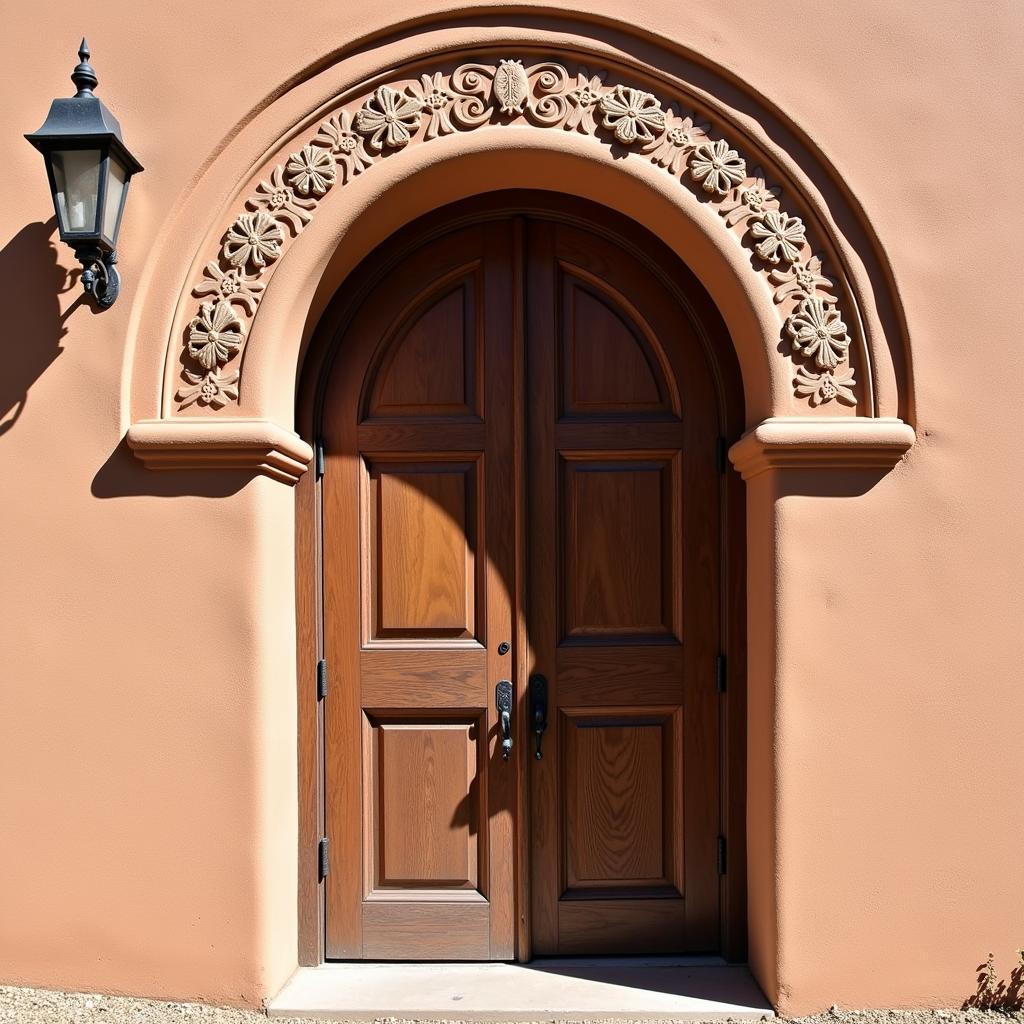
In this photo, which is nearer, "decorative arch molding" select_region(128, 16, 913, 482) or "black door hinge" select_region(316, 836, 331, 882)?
"decorative arch molding" select_region(128, 16, 913, 482)

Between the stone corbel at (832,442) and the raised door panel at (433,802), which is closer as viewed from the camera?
the stone corbel at (832,442)

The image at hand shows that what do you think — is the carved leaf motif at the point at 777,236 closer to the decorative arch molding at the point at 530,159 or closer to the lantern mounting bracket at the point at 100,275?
the decorative arch molding at the point at 530,159

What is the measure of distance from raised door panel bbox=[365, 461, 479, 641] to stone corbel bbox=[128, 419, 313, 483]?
54 centimetres

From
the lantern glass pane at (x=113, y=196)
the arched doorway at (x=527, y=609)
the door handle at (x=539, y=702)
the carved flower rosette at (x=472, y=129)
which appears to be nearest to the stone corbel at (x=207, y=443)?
the carved flower rosette at (x=472, y=129)

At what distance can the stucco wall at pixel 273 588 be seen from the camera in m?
2.94

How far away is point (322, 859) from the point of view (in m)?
3.31

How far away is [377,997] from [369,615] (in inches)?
51.0

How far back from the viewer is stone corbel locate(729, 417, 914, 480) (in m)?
2.90

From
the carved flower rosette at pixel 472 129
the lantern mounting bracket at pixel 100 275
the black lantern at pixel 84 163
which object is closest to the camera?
the black lantern at pixel 84 163

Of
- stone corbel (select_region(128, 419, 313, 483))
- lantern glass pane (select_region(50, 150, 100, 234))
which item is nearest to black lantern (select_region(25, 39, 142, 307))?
lantern glass pane (select_region(50, 150, 100, 234))

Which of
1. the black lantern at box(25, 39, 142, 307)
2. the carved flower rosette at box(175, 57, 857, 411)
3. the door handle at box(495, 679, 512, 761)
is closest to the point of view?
the black lantern at box(25, 39, 142, 307)

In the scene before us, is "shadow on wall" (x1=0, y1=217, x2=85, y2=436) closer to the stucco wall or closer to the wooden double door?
the stucco wall

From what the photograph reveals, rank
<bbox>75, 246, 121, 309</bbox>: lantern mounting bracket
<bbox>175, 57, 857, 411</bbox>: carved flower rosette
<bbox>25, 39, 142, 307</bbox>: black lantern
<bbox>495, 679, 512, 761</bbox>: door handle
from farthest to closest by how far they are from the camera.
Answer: <bbox>495, 679, 512, 761</bbox>: door handle, <bbox>175, 57, 857, 411</bbox>: carved flower rosette, <bbox>75, 246, 121, 309</bbox>: lantern mounting bracket, <bbox>25, 39, 142, 307</bbox>: black lantern

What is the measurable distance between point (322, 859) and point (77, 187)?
95.1 inches
